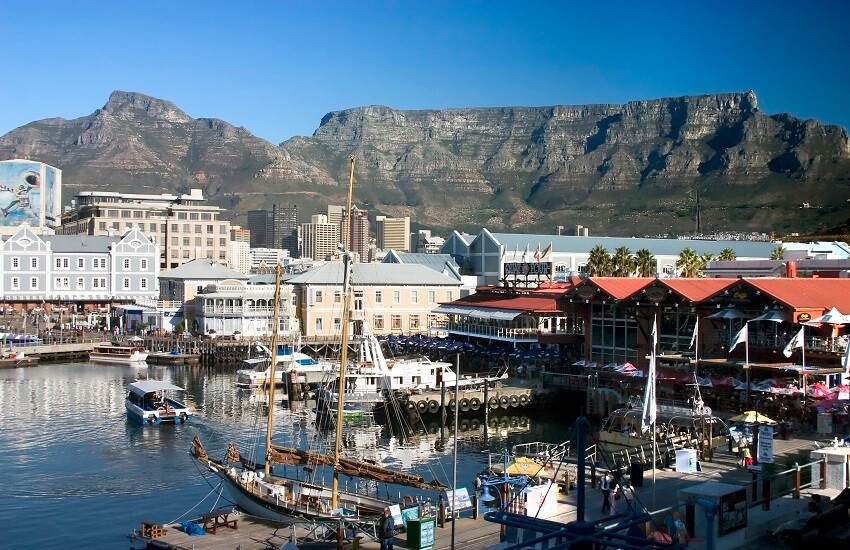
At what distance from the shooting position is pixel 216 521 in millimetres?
31234

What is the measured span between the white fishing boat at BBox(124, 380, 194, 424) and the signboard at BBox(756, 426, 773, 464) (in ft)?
119

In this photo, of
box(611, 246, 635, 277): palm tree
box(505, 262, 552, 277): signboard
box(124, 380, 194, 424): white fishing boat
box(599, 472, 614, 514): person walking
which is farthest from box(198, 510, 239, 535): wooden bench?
box(611, 246, 635, 277): palm tree

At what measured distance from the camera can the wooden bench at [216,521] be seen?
3112 cm

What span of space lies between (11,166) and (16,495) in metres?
145

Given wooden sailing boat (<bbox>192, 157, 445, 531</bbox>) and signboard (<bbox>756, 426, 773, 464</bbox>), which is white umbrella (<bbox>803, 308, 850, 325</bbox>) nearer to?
signboard (<bbox>756, 426, 773, 464</bbox>)

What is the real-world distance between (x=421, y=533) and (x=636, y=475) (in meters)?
9.13

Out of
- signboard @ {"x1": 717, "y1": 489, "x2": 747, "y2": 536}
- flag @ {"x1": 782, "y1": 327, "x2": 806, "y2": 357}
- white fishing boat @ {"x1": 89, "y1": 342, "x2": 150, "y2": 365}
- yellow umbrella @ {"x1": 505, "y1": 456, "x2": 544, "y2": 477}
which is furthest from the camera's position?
white fishing boat @ {"x1": 89, "y1": 342, "x2": 150, "y2": 365}

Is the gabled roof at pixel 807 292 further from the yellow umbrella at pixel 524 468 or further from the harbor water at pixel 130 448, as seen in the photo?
the yellow umbrella at pixel 524 468

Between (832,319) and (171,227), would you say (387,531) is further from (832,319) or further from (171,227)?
(171,227)

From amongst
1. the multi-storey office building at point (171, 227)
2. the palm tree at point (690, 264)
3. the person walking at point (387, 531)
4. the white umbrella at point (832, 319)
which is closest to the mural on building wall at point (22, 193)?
the multi-storey office building at point (171, 227)

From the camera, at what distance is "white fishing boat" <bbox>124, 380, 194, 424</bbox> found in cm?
5728

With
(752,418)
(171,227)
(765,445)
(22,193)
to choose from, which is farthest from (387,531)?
(22,193)

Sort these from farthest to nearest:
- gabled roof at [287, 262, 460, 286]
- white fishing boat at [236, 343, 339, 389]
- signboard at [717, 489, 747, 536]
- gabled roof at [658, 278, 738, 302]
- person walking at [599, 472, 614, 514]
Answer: gabled roof at [287, 262, 460, 286] < white fishing boat at [236, 343, 339, 389] < gabled roof at [658, 278, 738, 302] < person walking at [599, 472, 614, 514] < signboard at [717, 489, 747, 536]

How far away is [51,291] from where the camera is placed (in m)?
112
